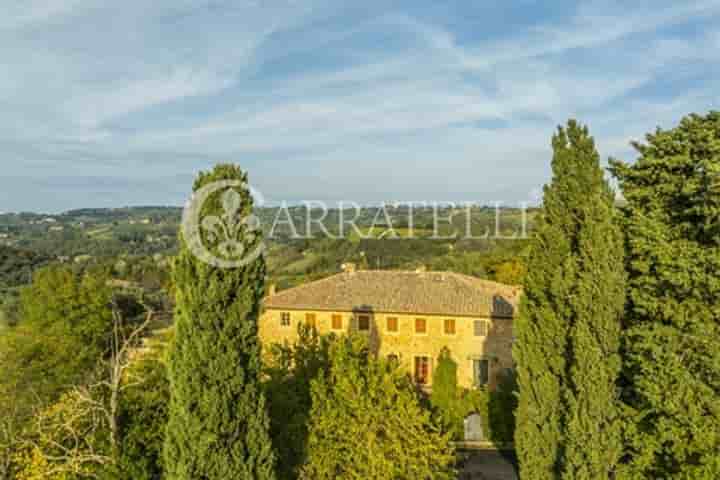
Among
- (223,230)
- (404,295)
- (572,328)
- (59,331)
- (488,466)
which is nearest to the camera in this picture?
(223,230)

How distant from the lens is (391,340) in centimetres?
2875

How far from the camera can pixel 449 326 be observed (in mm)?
27891

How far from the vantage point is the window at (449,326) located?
27.8 metres

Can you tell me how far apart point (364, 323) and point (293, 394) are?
16713mm

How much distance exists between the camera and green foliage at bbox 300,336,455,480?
37.3 feet

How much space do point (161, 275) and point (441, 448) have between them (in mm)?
52978

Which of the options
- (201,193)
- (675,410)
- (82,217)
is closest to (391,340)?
(675,410)

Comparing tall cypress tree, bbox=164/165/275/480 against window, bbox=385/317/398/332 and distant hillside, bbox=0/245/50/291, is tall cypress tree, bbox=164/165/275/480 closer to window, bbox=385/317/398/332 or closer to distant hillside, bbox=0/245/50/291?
window, bbox=385/317/398/332

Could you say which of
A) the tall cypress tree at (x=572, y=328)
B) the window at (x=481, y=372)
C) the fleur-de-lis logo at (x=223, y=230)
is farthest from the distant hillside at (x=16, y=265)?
the tall cypress tree at (x=572, y=328)

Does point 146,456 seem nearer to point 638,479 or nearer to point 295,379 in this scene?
point 295,379

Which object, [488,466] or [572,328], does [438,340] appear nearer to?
[488,466]

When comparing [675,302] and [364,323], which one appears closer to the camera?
[675,302]

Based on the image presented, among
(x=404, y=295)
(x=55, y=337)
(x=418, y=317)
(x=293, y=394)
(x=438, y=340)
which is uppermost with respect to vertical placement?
(x=404, y=295)

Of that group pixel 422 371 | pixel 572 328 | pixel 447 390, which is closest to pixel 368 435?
pixel 572 328
